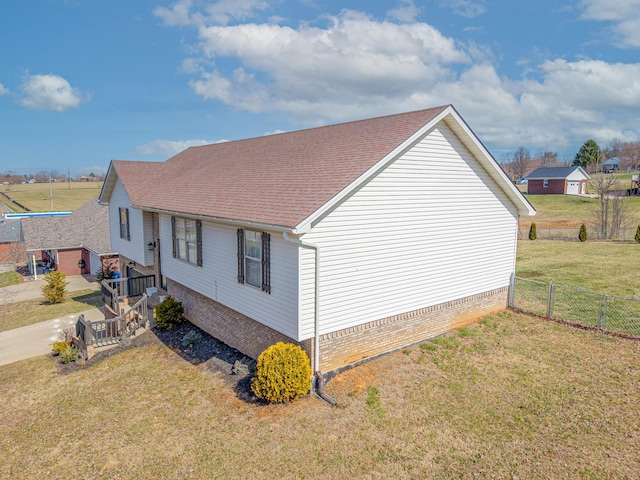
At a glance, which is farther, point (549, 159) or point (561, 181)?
point (549, 159)

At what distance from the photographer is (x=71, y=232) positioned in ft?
106

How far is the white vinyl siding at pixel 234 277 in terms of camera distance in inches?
392

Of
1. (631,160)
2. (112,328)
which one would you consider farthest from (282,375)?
(631,160)

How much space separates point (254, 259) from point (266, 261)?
0.70m

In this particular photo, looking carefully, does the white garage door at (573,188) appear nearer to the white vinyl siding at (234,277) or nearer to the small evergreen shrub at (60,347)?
the white vinyl siding at (234,277)

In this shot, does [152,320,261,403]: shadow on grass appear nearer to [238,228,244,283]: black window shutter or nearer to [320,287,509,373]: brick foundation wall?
[320,287,509,373]: brick foundation wall

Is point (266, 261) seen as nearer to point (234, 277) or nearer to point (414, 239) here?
point (234, 277)

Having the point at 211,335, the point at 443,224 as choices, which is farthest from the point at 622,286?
the point at 211,335

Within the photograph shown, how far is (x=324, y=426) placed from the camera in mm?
8938

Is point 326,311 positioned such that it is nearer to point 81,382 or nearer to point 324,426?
point 324,426

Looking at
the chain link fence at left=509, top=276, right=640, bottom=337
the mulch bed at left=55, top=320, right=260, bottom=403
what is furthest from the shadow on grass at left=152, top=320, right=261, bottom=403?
the chain link fence at left=509, top=276, right=640, bottom=337

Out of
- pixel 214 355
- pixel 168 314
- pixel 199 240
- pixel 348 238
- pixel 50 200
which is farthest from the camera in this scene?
pixel 50 200

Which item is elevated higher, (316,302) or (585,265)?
(316,302)

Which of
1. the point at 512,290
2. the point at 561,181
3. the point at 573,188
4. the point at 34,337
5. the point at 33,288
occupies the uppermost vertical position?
the point at 561,181
